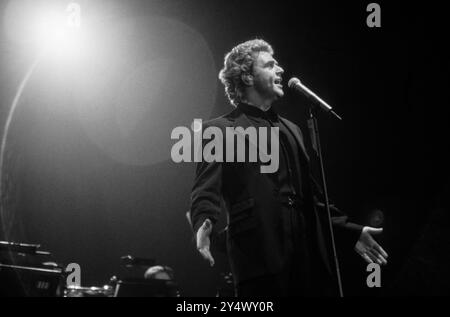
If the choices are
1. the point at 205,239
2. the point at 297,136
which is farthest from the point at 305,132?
the point at 205,239

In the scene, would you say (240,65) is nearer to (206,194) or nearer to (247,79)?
(247,79)

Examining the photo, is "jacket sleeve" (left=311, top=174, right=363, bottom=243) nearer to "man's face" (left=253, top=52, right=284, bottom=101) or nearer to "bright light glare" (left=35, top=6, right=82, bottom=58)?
"man's face" (left=253, top=52, right=284, bottom=101)

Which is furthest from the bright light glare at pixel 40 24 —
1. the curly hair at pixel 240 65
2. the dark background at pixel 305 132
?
the curly hair at pixel 240 65

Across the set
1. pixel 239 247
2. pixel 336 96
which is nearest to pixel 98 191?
pixel 336 96

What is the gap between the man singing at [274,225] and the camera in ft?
5.20

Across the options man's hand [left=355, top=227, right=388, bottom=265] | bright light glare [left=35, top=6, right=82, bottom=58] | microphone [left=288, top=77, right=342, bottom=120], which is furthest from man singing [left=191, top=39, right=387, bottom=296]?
bright light glare [left=35, top=6, right=82, bottom=58]

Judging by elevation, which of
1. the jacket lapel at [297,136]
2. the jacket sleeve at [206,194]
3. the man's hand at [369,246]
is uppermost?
the jacket lapel at [297,136]

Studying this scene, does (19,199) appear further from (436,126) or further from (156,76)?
(436,126)

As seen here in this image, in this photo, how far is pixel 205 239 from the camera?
1.54m

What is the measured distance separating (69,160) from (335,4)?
2347mm

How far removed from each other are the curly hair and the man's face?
0.03 m

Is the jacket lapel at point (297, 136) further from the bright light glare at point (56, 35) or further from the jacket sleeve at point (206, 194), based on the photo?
the bright light glare at point (56, 35)

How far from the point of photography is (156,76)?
3643mm

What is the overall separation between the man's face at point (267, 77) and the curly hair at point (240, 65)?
31 millimetres
